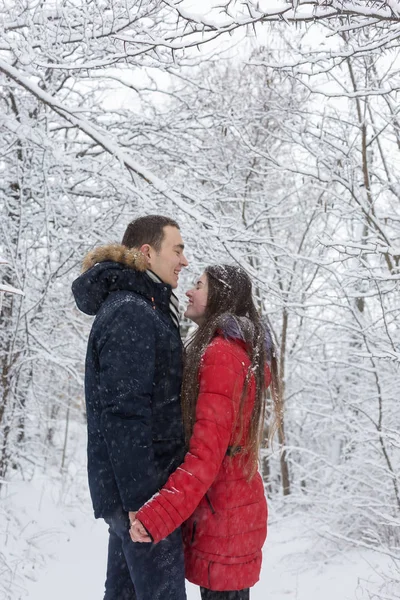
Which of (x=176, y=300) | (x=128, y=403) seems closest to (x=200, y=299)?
(x=176, y=300)

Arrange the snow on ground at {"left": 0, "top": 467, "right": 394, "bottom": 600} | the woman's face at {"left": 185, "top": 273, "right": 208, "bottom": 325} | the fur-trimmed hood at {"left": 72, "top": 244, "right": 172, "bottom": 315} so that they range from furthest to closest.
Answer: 1. the snow on ground at {"left": 0, "top": 467, "right": 394, "bottom": 600}
2. the woman's face at {"left": 185, "top": 273, "right": 208, "bottom": 325}
3. the fur-trimmed hood at {"left": 72, "top": 244, "right": 172, "bottom": 315}

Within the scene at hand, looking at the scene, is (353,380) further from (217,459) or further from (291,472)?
(217,459)

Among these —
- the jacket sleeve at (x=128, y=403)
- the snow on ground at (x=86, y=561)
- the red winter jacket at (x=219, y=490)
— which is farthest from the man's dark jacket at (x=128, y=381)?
the snow on ground at (x=86, y=561)

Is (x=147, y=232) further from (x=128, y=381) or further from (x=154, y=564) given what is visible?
(x=154, y=564)

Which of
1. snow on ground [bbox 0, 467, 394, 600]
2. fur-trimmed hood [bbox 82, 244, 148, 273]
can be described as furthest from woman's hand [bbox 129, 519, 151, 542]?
snow on ground [bbox 0, 467, 394, 600]

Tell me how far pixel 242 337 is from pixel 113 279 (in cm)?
55

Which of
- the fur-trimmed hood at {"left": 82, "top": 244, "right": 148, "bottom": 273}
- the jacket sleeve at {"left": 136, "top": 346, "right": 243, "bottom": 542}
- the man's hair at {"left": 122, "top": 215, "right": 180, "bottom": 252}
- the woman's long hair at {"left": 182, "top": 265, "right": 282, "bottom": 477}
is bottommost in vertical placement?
the jacket sleeve at {"left": 136, "top": 346, "right": 243, "bottom": 542}

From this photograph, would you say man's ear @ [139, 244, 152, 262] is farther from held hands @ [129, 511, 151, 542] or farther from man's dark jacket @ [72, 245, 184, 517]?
held hands @ [129, 511, 151, 542]

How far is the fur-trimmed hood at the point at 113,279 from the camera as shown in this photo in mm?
2172

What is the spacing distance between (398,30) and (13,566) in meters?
4.61

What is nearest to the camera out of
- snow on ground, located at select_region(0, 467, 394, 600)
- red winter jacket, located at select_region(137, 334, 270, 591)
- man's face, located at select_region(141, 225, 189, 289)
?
red winter jacket, located at select_region(137, 334, 270, 591)

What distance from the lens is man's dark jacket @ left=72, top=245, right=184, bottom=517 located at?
76.0 inches

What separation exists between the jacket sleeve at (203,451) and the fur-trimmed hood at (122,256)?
42 cm

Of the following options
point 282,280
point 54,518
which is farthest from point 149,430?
point 282,280
